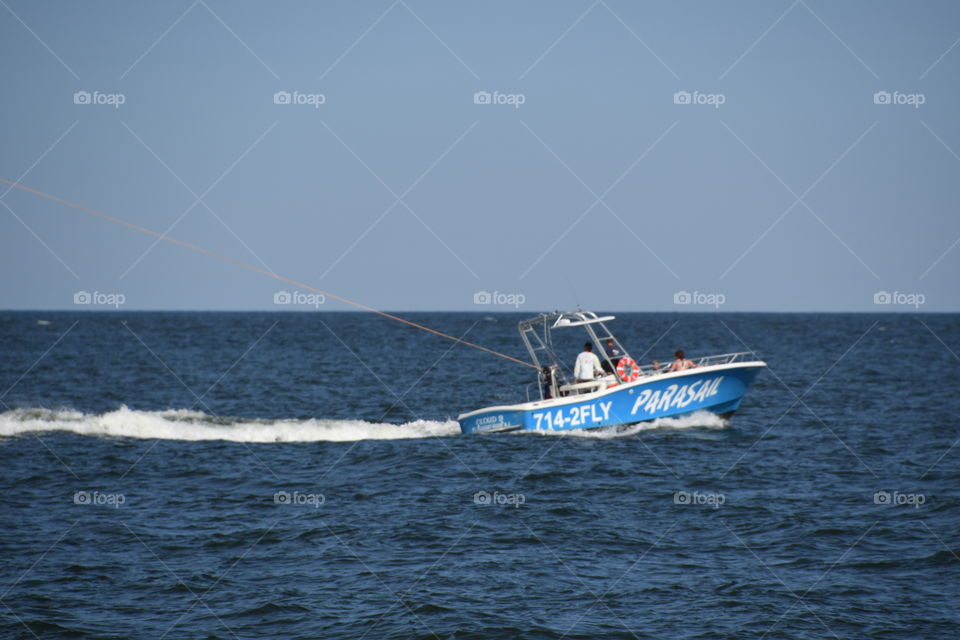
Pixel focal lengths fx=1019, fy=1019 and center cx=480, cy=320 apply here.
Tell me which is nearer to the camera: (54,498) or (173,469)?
(54,498)

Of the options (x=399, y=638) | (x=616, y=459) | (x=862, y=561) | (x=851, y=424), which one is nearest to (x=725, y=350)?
(x=851, y=424)

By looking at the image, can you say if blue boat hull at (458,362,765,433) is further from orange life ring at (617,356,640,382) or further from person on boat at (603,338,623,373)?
person on boat at (603,338,623,373)

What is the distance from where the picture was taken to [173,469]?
2058 cm

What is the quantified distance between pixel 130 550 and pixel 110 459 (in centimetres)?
742

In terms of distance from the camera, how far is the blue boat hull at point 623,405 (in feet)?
76.9

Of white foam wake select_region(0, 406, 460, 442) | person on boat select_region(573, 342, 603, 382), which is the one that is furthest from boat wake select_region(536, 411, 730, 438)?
white foam wake select_region(0, 406, 460, 442)

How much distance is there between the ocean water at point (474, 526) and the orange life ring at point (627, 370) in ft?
4.07

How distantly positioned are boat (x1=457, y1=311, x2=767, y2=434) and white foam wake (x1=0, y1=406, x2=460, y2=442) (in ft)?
5.89

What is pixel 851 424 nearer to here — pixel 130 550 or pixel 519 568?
pixel 519 568

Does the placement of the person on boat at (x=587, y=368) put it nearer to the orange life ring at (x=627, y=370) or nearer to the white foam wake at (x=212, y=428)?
the orange life ring at (x=627, y=370)

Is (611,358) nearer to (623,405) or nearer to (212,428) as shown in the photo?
(623,405)

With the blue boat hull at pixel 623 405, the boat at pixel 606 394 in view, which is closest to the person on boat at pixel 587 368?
the boat at pixel 606 394

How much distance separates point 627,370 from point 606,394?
113 cm

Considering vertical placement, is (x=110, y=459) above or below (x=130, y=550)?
above
